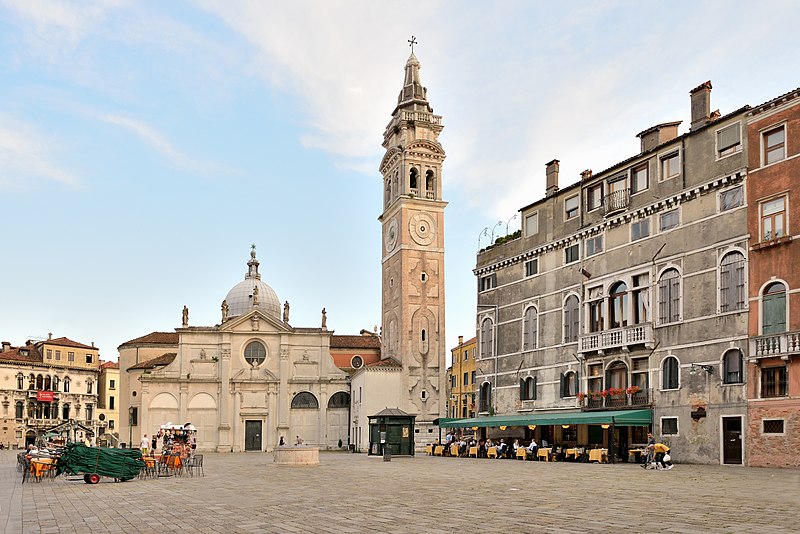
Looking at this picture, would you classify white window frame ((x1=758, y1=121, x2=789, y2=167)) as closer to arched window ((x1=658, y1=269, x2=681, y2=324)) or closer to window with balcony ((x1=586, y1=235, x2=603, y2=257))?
arched window ((x1=658, y1=269, x2=681, y2=324))

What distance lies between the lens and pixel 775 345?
31.5 m

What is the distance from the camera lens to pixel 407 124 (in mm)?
69250

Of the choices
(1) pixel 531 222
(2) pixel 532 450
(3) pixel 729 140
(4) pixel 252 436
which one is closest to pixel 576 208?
(1) pixel 531 222

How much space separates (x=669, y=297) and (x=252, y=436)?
41.7 m

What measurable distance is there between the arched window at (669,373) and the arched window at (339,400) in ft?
125

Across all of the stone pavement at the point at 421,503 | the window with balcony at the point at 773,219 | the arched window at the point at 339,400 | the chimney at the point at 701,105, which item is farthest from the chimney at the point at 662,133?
the arched window at the point at 339,400

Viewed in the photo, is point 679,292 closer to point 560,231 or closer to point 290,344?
point 560,231

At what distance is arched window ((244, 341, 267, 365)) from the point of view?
71.4 metres

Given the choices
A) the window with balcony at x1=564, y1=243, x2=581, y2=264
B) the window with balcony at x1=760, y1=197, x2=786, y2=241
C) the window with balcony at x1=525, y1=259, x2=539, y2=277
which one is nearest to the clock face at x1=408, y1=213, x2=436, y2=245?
the window with balcony at x1=525, y1=259, x2=539, y2=277

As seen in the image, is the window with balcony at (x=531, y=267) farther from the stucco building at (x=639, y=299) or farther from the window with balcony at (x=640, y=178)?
the window with balcony at (x=640, y=178)

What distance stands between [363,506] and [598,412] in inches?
948

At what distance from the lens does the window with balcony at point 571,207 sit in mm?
44969

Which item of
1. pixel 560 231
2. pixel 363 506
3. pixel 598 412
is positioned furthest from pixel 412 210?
pixel 363 506

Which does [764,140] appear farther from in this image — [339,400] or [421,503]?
[339,400]
